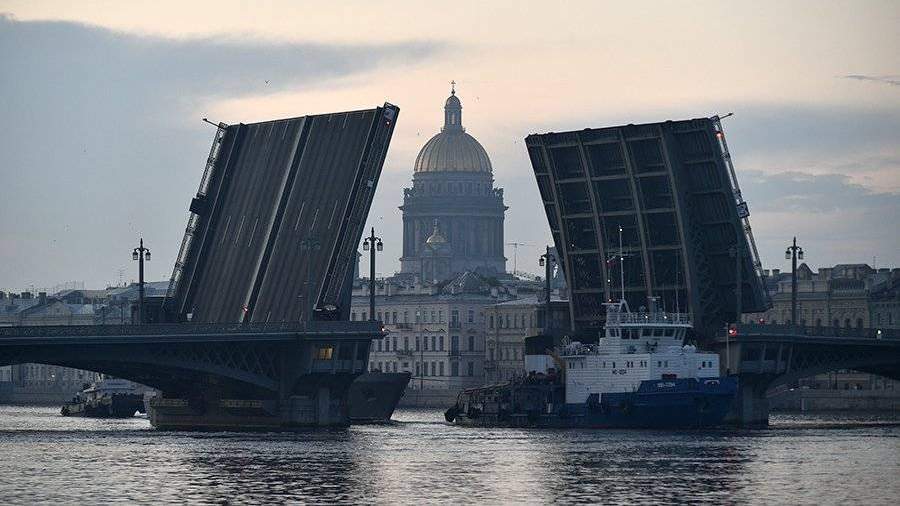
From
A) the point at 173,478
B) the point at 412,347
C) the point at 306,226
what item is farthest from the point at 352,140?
the point at 412,347

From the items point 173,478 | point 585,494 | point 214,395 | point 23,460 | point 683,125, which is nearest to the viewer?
point 585,494

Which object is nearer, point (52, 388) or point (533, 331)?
point (533, 331)

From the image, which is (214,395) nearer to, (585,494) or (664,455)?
(664,455)

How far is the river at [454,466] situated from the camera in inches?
2179

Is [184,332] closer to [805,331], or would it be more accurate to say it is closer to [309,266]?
[309,266]

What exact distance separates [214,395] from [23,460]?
2487cm

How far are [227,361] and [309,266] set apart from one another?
196 inches

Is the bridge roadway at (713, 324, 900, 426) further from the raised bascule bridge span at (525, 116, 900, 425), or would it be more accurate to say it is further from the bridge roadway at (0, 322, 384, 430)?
the bridge roadway at (0, 322, 384, 430)

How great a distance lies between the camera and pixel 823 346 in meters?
92.5

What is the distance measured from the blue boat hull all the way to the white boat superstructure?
611 millimetres

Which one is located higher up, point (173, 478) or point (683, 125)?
point (683, 125)

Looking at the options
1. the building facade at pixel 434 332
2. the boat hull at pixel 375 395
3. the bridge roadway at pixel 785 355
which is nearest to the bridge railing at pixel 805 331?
the bridge roadway at pixel 785 355

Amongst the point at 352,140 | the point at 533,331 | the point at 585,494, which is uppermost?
the point at 352,140

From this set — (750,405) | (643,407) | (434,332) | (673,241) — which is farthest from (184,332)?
(434,332)
